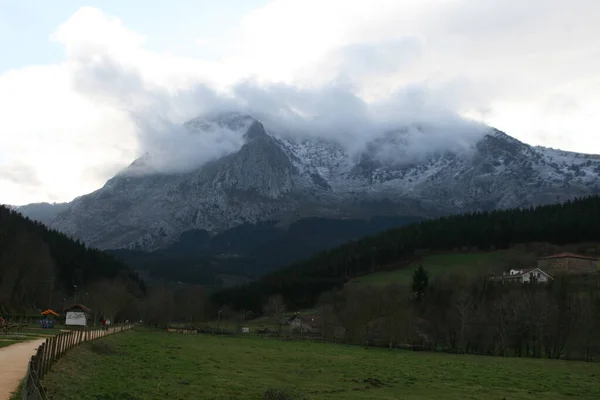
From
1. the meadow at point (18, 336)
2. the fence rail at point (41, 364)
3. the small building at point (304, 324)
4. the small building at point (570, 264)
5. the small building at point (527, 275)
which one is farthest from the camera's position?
the small building at point (570, 264)

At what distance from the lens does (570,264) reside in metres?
184

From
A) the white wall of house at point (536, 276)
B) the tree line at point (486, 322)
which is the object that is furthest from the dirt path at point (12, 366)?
the white wall of house at point (536, 276)

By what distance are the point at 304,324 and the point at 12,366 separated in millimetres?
130649

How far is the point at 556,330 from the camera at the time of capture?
9744 cm

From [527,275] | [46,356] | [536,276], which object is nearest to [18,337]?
[46,356]

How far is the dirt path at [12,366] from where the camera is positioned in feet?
84.8

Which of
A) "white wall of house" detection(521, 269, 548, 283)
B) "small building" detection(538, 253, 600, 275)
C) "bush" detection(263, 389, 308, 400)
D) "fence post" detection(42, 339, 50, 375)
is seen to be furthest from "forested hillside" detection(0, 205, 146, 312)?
"small building" detection(538, 253, 600, 275)

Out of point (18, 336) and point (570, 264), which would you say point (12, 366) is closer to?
point (18, 336)

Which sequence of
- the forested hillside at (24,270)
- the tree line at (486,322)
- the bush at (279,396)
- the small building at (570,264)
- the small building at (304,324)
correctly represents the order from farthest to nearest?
the small building at (570,264)
the small building at (304,324)
the forested hillside at (24,270)
the tree line at (486,322)
the bush at (279,396)

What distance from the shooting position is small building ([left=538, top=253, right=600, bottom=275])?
180875 mm

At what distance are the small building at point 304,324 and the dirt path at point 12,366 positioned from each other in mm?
110357

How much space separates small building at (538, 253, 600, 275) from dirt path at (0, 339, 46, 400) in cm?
16294

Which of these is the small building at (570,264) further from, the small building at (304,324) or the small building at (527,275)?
the small building at (304,324)

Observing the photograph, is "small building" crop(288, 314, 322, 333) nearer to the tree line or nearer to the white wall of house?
the tree line
